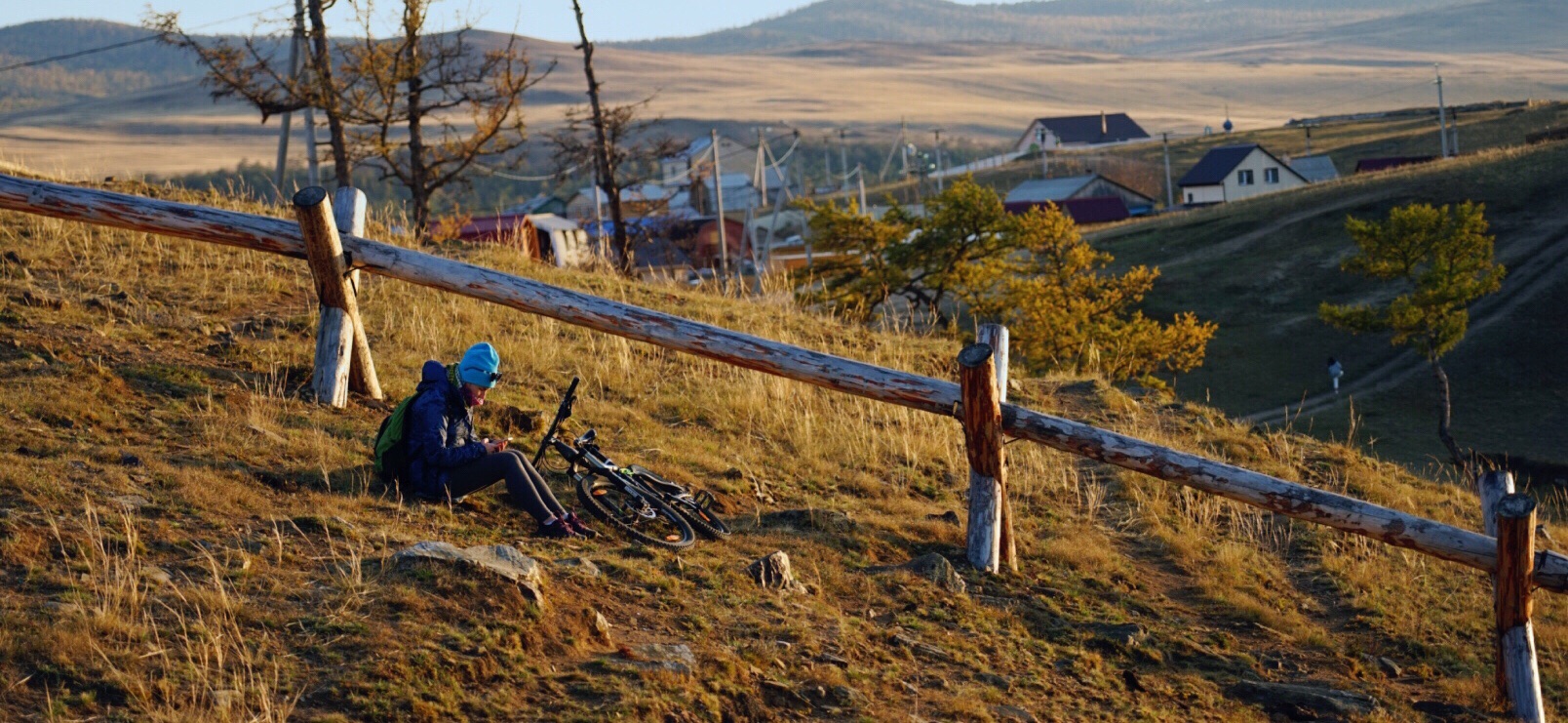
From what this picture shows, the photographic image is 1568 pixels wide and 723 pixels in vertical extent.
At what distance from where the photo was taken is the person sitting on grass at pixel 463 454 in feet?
27.0

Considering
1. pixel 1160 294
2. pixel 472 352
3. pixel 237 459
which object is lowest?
pixel 1160 294

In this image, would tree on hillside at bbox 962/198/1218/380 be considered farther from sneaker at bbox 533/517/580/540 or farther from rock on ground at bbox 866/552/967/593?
sneaker at bbox 533/517/580/540

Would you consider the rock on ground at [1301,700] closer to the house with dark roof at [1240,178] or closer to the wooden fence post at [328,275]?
the wooden fence post at [328,275]

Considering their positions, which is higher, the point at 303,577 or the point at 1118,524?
the point at 303,577

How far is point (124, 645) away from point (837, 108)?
614 ft

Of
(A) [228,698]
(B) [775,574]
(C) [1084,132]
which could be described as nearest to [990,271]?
(B) [775,574]

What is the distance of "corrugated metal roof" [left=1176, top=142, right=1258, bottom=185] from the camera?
291 feet

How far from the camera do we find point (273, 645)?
237 inches

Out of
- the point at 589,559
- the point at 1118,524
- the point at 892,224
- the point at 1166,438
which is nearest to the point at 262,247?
the point at 589,559

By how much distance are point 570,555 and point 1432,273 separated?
32702 mm

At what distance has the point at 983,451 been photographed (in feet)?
28.6

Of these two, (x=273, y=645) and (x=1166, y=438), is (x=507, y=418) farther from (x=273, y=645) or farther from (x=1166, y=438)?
(x=1166, y=438)

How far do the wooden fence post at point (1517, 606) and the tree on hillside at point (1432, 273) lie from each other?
28231 millimetres

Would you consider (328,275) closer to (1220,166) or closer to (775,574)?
(775,574)
